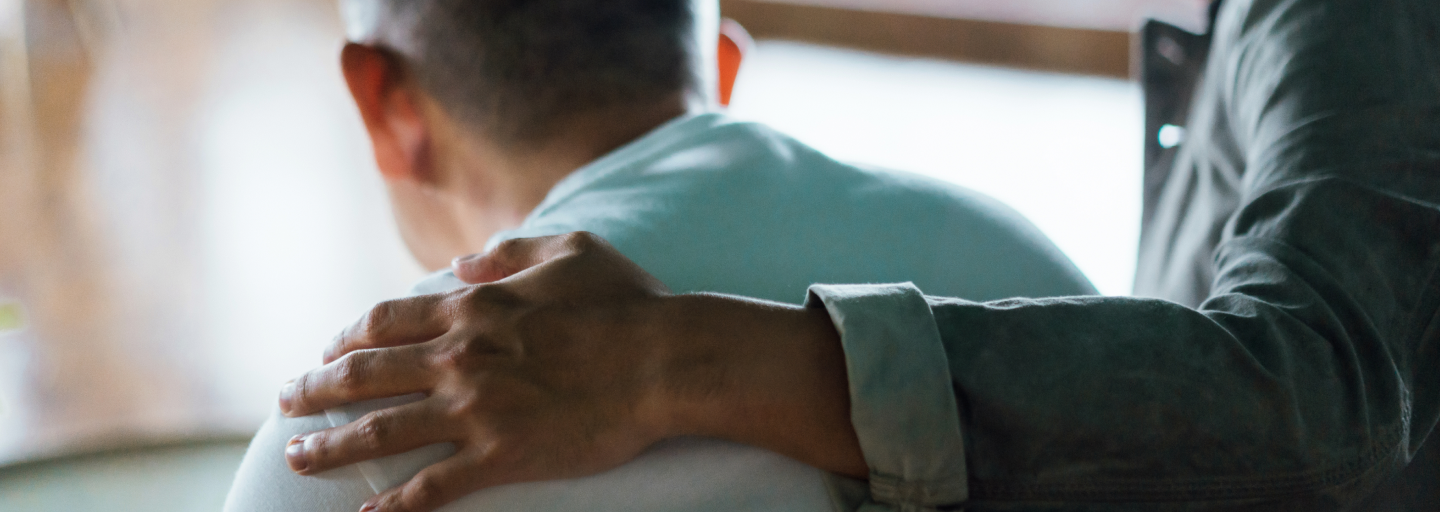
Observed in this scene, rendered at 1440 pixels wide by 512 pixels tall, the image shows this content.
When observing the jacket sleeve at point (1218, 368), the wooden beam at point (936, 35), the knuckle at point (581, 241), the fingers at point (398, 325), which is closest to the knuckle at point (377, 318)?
the fingers at point (398, 325)

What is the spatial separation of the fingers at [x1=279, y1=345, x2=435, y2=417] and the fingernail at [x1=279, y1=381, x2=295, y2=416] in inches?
0.5

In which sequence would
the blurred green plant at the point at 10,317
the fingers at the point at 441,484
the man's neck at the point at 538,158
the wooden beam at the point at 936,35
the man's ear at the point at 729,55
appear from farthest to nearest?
1. the wooden beam at the point at 936,35
2. the blurred green plant at the point at 10,317
3. the man's ear at the point at 729,55
4. the man's neck at the point at 538,158
5. the fingers at the point at 441,484

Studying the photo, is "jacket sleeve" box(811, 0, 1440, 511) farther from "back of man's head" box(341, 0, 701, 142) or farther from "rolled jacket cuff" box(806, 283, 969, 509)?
"back of man's head" box(341, 0, 701, 142)

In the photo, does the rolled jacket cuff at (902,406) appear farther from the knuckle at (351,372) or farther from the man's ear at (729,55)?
the man's ear at (729,55)

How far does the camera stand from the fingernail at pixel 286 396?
543 millimetres

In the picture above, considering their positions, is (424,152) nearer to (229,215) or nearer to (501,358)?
(501,358)

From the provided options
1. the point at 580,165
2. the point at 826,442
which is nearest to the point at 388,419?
the point at 826,442

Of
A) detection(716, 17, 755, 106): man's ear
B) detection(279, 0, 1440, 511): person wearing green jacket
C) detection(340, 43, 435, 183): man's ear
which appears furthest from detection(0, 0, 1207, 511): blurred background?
detection(279, 0, 1440, 511): person wearing green jacket

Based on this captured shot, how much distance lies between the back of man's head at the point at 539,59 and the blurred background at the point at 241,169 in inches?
18.4

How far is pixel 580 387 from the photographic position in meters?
0.50

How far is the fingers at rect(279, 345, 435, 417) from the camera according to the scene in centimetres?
52

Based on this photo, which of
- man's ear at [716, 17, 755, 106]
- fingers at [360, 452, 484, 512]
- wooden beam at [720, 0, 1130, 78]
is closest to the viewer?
fingers at [360, 452, 484, 512]

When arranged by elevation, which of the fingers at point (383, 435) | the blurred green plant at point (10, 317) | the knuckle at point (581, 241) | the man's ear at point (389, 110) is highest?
the man's ear at point (389, 110)

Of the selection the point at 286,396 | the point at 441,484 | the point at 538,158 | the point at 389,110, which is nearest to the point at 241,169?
the point at 389,110
